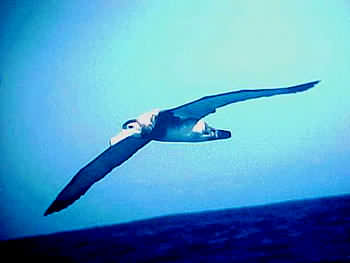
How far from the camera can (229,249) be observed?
1.78 m

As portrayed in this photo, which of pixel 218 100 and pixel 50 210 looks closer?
pixel 218 100

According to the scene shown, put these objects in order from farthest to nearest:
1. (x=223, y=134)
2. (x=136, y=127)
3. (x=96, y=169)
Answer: (x=96, y=169)
(x=223, y=134)
(x=136, y=127)

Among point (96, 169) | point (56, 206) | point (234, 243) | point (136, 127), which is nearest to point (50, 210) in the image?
point (56, 206)

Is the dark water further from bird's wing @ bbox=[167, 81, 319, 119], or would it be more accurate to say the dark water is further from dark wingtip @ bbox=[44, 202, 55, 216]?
bird's wing @ bbox=[167, 81, 319, 119]

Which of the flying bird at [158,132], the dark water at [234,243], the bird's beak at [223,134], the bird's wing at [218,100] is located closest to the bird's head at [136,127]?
the flying bird at [158,132]

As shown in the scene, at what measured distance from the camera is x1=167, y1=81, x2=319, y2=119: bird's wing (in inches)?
69.3

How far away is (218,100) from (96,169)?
769 millimetres

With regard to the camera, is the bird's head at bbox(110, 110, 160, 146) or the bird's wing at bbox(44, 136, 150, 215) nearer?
the bird's head at bbox(110, 110, 160, 146)

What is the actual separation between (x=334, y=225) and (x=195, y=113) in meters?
0.92

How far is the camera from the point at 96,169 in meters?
2.10

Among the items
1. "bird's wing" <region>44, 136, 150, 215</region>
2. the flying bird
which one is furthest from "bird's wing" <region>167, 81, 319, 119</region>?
"bird's wing" <region>44, 136, 150, 215</region>

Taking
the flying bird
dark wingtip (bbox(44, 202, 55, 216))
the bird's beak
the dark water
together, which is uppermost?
the flying bird

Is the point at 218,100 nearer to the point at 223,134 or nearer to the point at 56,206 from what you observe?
the point at 223,134

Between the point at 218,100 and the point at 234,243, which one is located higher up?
the point at 218,100
